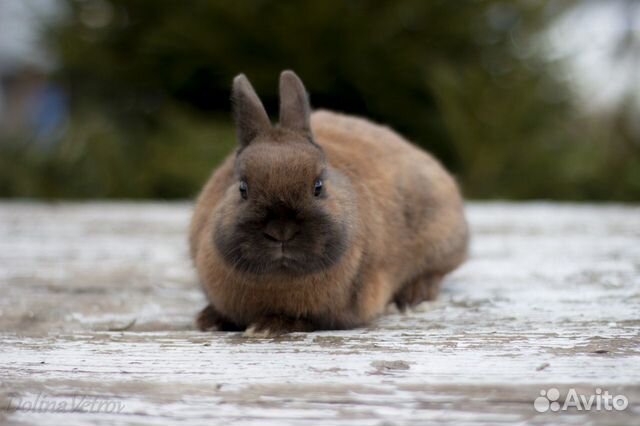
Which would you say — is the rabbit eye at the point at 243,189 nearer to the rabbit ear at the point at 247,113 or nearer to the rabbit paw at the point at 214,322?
the rabbit ear at the point at 247,113

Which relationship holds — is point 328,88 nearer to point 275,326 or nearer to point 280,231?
point 275,326

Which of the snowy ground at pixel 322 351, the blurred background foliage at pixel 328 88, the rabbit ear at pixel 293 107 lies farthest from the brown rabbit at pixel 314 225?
the blurred background foliage at pixel 328 88

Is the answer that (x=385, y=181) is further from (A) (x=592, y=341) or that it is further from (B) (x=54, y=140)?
(B) (x=54, y=140)

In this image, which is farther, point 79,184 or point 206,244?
point 79,184

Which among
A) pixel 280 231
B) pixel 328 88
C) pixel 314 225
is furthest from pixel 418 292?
pixel 328 88

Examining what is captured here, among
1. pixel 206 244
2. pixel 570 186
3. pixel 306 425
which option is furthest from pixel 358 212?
pixel 570 186

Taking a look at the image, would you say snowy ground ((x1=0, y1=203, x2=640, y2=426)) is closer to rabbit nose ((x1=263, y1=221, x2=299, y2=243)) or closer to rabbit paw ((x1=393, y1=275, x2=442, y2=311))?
rabbit paw ((x1=393, y1=275, x2=442, y2=311))
